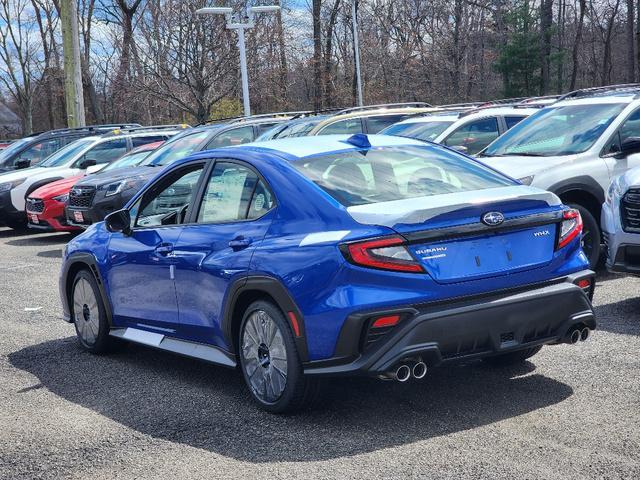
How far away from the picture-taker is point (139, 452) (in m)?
4.91

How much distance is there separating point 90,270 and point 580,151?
16.5 ft

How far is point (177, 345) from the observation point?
20.4 ft

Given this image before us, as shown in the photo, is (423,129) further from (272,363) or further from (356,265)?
(356,265)

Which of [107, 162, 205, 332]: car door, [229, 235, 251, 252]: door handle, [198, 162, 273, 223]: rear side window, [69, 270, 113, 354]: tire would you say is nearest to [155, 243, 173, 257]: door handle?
[107, 162, 205, 332]: car door

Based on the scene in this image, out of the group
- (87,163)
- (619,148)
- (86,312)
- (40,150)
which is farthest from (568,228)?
(40,150)

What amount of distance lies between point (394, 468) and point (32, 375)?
3.42 meters

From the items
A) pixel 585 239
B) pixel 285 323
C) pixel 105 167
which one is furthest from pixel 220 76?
pixel 285 323

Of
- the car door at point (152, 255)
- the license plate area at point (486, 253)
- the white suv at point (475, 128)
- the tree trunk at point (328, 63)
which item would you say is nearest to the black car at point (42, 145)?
the white suv at point (475, 128)

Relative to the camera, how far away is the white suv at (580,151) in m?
9.19

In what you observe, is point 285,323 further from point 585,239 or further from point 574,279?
point 585,239

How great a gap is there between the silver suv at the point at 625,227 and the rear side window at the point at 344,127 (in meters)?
7.77

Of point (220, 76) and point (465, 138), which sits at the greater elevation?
point (220, 76)

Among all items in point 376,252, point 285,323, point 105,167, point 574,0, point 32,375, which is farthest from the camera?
point 574,0

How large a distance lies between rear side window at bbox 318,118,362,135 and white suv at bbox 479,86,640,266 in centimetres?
486
